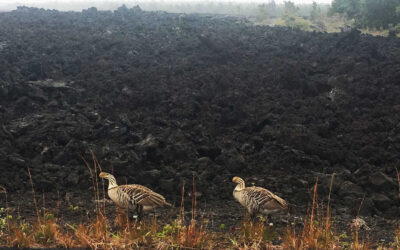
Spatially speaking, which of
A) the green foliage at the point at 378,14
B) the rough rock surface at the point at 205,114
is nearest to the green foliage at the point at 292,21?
the green foliage at the point at 378,14

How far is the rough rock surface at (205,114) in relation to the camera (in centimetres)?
918

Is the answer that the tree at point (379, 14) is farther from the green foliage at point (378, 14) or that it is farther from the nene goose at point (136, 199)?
the nene goose at point (136, 199)

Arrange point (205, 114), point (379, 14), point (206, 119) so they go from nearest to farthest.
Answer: point (206, 119)
point (205, 114)
point (379, 14)

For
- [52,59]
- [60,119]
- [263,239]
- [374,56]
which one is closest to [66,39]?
[52,59]

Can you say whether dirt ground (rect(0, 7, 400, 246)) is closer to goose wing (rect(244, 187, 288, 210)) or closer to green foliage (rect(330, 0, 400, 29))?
goose wing (rect(244, 187, 288, 210))

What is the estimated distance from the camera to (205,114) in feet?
41.1

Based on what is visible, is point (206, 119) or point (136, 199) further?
point (206, 119)

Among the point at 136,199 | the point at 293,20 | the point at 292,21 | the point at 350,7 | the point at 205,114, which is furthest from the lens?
the point at 293,20

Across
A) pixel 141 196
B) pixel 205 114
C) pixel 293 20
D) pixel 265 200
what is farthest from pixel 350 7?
pixel 141 196

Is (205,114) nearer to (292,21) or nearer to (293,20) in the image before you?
(292,21)

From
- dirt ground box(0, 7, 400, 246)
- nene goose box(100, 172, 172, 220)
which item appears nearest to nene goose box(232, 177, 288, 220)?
dirt ground box(0, 7, 400, 246)

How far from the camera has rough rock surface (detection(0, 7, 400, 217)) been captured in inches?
361

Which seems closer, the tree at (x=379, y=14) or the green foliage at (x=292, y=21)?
the tree at (x=379, y=14)

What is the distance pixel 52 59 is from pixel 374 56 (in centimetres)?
1208
